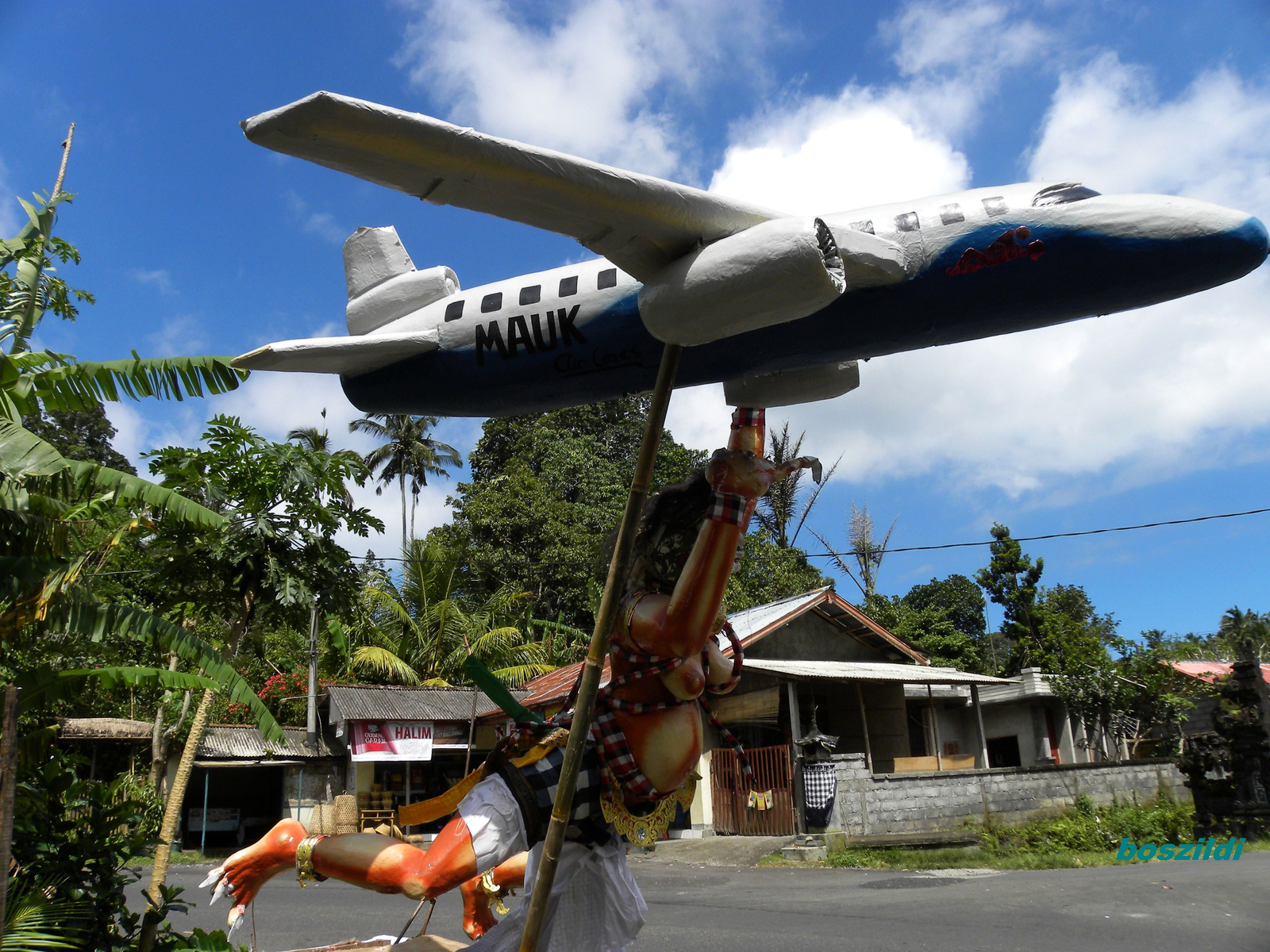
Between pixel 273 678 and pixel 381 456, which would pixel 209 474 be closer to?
pixel 273 678

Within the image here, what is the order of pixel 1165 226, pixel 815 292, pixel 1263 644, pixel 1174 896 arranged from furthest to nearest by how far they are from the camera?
pixel 1263 644, pixel 1174 896, pixel 1165 226, pixel 815 292

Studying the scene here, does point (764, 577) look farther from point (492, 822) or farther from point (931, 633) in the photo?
point (492, 822)

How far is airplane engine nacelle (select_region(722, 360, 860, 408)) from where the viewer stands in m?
A: 3.47

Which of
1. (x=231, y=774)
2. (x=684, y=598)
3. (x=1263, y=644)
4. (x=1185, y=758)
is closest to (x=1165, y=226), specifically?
(x=684, y=598)

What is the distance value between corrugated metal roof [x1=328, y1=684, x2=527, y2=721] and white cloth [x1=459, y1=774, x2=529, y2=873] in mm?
15368

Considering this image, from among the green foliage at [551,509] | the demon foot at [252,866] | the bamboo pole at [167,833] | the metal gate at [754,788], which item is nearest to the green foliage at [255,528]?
the bamboo pole at [167,833]

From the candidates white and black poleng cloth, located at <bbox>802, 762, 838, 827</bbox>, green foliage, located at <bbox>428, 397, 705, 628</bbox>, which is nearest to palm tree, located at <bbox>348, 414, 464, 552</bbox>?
green foliage, located at <bbox>428, 397, 705, 628</bbox>

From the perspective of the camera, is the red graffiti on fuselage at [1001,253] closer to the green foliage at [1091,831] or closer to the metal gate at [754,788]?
the metal gate at [754,788]

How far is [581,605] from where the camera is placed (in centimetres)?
2500

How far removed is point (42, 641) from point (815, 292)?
578 centimetres

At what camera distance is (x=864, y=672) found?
17.7 metres

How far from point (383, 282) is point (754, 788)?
1148 cm
